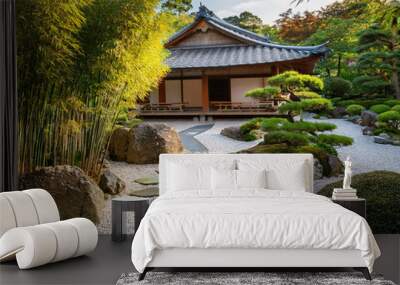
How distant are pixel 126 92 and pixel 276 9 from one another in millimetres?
1908

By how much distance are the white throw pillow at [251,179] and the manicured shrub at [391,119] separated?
5.69 feet

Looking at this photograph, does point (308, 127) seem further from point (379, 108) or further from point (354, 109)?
point (379, 108)

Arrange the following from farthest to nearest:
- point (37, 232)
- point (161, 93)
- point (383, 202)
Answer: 1. point (161, 93)
2. point (383, 202)
3. point (37, 232)

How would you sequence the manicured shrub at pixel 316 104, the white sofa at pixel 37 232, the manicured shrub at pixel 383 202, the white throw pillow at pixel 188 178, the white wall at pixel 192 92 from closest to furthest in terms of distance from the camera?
the white sofa at pixel 37 232 → the white throw pillow at pixel 188 178 → the manicured shrub at pixel 383 202 → the manicured shrub at pixel 316 104 → the white wall at pixel 192 92

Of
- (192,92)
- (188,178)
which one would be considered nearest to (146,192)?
(188,178)

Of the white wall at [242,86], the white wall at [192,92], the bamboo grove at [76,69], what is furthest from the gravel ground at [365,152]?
the bamboo grove at [76,69]

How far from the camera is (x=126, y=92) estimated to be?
21.3ft

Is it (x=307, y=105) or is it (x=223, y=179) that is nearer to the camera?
(x=223, y=179)

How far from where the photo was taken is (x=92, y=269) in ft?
15.0

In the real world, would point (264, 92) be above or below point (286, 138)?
above

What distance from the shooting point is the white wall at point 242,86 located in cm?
657

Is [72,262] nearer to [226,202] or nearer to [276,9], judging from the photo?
[226,202]

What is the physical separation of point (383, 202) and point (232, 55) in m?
2.31

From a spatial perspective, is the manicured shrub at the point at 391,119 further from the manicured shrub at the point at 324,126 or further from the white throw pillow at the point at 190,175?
the white throw pillow at the point at 190,175
